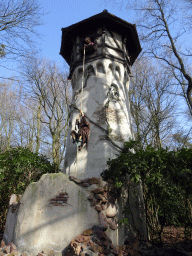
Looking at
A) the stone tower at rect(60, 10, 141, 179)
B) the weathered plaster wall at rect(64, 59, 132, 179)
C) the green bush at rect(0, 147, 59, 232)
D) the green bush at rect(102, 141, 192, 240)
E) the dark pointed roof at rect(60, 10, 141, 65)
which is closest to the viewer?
the green bush at rect(102, 141, 192, 240)

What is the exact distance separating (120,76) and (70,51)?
127 inches

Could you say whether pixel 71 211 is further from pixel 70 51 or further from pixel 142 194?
pixel 70 51

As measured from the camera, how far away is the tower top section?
806 cm

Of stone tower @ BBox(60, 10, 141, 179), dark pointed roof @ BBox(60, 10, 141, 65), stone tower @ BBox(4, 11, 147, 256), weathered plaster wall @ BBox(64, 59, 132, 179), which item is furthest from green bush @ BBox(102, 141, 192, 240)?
dark pointed roof @ BBox(60, 10, 141, 65)

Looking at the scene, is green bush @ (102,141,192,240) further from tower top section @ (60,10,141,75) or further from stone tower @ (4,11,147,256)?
tower top section @ (60,10,141,75)

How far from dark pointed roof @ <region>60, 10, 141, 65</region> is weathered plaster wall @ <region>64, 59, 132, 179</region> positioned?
1.86m

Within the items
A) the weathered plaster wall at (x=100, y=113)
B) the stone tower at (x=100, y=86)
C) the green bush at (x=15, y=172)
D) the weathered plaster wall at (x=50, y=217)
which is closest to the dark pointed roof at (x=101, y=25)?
the stone tower at (x=100, y=86)

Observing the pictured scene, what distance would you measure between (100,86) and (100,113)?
1.13m

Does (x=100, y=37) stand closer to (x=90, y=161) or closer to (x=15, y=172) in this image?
(x=90, y=161)

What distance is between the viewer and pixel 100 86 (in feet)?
24.3

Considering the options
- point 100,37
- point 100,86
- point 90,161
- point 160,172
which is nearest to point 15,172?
point 90,161

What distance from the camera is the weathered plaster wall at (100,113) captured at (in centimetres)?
629

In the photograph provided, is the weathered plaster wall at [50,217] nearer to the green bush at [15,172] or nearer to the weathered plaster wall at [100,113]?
the weathered plaster wall at [100,113]

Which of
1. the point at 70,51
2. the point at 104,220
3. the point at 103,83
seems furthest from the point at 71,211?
the point at 70,51
